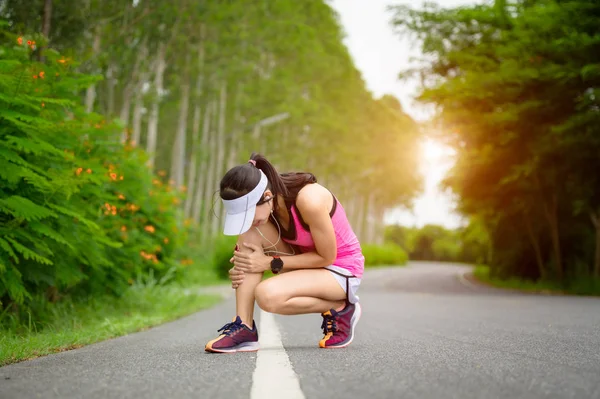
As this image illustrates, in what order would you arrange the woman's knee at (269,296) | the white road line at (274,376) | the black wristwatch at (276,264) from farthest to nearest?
the black wristwatch at (276,264)
the woman's knee at (269,296)
the white road line at (274,376)

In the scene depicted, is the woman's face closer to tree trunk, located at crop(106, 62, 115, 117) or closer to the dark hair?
the dark hair

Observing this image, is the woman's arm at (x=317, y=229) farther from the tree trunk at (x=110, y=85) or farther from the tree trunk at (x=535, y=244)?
the tree trunk at (x=110, y=85)

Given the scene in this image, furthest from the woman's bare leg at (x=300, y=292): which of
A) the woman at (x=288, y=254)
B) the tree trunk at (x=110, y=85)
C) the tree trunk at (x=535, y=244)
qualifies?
the tree trunk at (x=110, y=85)

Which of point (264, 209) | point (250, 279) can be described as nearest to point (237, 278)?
point (250, 279)

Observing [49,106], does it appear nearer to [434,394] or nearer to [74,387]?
[74,387]

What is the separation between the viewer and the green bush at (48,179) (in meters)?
6.11

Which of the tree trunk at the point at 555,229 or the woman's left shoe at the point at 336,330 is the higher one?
the tree trunk at the point at 555,229

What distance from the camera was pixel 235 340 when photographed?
16.1 ft

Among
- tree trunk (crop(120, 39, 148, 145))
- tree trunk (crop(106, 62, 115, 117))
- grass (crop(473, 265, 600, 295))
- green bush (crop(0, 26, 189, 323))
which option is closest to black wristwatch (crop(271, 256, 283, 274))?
green bush (crop(0, 26, 189, 323))

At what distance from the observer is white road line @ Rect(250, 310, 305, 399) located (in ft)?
10.5

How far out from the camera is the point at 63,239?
6.59 m

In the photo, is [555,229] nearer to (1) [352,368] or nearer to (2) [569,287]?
(2) [569,287]

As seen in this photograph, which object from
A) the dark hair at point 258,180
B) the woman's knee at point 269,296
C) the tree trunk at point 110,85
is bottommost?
the woman's knee at point 269,296

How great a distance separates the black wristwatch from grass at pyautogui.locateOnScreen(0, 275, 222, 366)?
1868mm
